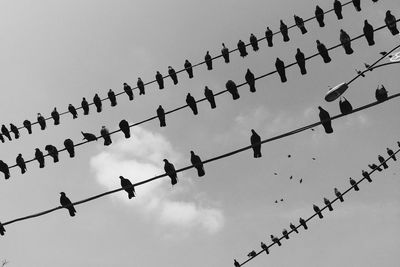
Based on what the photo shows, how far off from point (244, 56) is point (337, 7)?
10.2 feet

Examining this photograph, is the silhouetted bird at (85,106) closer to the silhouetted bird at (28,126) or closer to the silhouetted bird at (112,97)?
the silhouetted bird at (112,97)

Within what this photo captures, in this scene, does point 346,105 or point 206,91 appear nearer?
point 346,105

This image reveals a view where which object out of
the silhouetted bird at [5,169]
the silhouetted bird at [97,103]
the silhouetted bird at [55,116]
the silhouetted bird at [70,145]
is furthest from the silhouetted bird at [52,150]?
the silhouetted bird at [97,103]

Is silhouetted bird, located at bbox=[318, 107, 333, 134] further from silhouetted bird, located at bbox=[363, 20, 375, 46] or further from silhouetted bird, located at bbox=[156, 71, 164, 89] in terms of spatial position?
silhouetted bird, located at bbox=[156, 71, 164, 89]

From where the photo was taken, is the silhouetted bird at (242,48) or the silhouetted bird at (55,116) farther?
the silhouetted bird at (55,116)

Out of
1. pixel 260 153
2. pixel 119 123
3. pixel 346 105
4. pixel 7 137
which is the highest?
pixel 7 137

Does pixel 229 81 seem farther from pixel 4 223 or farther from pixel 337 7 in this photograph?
pixel 4 223

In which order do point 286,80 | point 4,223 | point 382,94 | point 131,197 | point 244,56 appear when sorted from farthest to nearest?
1. point 244,56
2. point 286,80
3. point 131,197
4. point 382,94
5. point 4,223

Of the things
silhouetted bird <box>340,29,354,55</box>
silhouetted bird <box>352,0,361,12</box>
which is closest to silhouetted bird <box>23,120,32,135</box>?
silhouetted bird <box>340,29,354,55</box>

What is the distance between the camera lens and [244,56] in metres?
14.0

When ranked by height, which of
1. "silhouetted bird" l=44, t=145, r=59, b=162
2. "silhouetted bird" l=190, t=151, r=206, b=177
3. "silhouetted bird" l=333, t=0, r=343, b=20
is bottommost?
"silhouetted bird" l=190, t=151, r=206, b=177

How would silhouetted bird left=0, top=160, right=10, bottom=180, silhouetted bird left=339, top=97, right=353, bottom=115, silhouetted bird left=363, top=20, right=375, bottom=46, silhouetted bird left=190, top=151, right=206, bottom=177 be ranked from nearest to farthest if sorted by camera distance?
silhouetted bird left=339, top=97, right=353, bottom=115 < silhouetted bird left=190, top=151, right=206, bottom=177 < silhouetted bird left=363, top=20, right=375, bottom=46 < silhouetted bird left=0, top=160, right=10, bottom=180

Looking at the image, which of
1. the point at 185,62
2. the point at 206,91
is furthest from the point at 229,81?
the point at 185,62

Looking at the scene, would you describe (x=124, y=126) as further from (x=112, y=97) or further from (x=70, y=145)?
(x=112, y=97)
